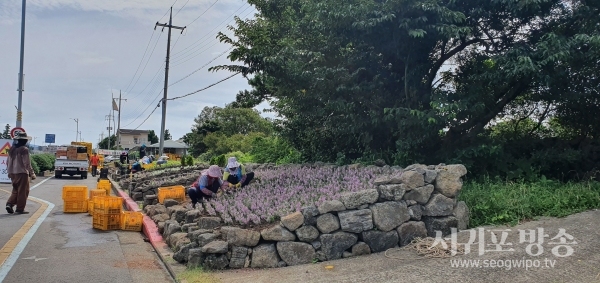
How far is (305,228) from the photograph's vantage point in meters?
6.45

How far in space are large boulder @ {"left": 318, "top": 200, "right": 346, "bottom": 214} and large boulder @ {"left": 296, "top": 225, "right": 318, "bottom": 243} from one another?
0.86ft

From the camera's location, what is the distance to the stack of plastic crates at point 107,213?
377 inches

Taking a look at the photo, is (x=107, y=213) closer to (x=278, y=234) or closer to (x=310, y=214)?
(x=278, y=234)

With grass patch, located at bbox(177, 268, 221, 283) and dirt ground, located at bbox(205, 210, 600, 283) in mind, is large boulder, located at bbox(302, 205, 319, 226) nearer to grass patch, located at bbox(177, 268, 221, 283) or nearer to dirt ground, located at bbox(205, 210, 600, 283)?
dirt ground, located at bbox(205, 210, 600, 283)

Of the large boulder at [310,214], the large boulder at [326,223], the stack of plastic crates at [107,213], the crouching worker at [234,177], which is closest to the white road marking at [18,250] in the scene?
the stack of plastic crates at [107,213]

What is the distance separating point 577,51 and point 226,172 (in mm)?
6826

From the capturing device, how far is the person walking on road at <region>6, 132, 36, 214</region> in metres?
11.1

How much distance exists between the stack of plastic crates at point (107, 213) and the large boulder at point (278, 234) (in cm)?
446

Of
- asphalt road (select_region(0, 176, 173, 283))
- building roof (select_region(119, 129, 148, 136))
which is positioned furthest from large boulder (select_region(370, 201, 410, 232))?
building roof (select_region(119, 129, 148, 136))

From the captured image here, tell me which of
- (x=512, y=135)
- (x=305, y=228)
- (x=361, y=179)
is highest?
(x=512, y=135)

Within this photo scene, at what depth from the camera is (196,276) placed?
19.8 ft

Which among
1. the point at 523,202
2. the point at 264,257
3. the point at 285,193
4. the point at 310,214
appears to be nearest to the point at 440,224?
the point at 523,202

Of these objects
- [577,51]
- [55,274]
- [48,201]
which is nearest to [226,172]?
[55,274]

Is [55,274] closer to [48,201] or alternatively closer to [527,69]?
[527,69]
